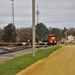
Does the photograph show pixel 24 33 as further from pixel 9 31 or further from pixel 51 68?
pixel 51 68

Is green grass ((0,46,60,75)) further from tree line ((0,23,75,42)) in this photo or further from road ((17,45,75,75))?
tree line ((0,23,75,42))

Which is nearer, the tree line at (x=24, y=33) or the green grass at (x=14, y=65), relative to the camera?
the green grass at (x=14, y=65)

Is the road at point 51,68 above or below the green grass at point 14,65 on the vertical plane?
below

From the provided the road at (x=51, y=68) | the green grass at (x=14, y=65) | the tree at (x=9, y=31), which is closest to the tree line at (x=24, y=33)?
the tree at (x=9, y=31)

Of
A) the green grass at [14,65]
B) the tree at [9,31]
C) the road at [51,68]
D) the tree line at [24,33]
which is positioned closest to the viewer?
the green grass at [14,65]

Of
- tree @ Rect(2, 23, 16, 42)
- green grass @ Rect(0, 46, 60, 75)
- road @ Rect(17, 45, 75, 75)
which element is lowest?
road @ Rect(17, 45, 75, 75)

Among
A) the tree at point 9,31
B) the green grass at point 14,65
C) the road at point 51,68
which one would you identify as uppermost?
the tree at point 9,31

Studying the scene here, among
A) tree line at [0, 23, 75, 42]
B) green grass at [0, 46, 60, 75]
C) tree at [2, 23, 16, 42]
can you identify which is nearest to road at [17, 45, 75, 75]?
green grass at [0, 46, 60, 75]

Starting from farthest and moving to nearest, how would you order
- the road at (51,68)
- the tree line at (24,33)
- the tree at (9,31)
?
1. the tree line at (24,33)
2. the tree at (9,31)
3. the road at (51,68)

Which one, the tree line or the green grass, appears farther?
the tree line

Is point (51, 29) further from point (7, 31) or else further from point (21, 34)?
point (7, 31)

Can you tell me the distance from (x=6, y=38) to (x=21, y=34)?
47.7 m

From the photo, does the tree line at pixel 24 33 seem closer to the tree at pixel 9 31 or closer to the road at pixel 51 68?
the tree at pixel 9 31

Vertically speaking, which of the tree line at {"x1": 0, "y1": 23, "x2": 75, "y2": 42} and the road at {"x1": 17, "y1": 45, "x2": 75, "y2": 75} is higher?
the tree line at {"x1": 0, "y1": 23, "x2": 75, "y2": 42}
